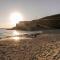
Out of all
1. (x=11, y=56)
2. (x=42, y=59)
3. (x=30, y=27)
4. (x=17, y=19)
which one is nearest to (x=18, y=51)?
(x=11, y=56)

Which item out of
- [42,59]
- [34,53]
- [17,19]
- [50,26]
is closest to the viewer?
[42,59]

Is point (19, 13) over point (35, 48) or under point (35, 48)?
over

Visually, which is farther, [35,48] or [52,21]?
[52,21]

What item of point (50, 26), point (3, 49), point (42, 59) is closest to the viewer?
point (42, 59)

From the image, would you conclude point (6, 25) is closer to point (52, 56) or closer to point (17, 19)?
point (17, 19)

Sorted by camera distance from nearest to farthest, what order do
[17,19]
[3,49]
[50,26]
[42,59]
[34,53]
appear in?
[42,59]
[34,53]
[3,49]
[17,19]
[50,26]

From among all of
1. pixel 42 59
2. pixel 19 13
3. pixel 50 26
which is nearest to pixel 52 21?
pixel 50 26

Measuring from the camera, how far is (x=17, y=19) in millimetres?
2633

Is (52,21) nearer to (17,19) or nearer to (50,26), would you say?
(50,26)

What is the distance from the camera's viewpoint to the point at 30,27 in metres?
4.15

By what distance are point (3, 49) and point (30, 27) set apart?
249 centimetres

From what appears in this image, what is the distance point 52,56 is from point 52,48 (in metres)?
0.22

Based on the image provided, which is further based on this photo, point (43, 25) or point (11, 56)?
point (43, 25)

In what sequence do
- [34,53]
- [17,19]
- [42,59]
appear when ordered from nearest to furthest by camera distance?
1. [42,59]
2. [34,53]
3. [17,19]
